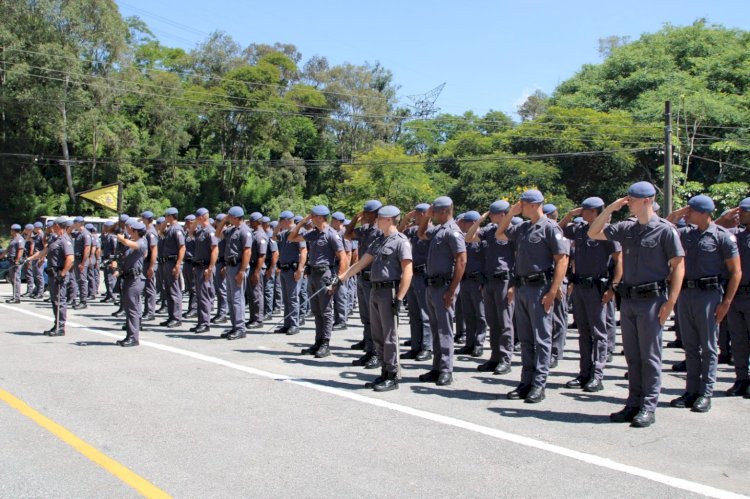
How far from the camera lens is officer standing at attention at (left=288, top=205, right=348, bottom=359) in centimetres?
1030

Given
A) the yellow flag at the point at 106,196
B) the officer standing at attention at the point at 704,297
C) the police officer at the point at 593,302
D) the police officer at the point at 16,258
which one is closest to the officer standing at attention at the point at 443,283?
the police officer at the point at 593,302

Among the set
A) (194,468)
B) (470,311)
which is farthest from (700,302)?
(194,468)

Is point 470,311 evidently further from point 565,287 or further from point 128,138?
point 128,138

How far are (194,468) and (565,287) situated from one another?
6522 mm

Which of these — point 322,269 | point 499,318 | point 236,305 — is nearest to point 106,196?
point 236,305

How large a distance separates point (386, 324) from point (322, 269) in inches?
120

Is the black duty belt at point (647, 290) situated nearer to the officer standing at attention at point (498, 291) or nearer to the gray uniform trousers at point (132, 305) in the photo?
the officer standing at attention at point (498, 291)

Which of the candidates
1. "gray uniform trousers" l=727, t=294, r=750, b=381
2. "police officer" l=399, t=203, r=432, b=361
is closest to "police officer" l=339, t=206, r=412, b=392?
"police officer" l=399, t=203, r=432, b=361

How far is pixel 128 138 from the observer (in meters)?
47.9

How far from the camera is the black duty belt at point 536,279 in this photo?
24.5 feet

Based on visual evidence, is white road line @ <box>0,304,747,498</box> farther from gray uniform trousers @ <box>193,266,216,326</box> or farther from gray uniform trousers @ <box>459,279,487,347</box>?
gray uniform trousers @ <box>459,279,487,347</box>

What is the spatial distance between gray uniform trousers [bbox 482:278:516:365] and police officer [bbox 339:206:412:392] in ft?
6.11

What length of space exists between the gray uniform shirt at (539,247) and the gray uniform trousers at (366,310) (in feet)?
9.31

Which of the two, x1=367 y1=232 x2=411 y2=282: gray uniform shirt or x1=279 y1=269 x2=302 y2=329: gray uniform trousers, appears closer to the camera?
x1=367 y1=232 x2=411 y2=282: gray uniform shirt
